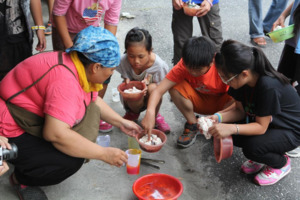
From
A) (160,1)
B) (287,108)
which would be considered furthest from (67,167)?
(160,1)

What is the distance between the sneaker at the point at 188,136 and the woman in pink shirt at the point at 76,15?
0.68 m

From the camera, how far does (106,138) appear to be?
9.33ft

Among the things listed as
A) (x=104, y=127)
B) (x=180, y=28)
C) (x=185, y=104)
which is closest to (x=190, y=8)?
(x=180, y=28)

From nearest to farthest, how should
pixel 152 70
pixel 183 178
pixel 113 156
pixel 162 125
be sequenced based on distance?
1. pixel 113 156
2. pixel 183 178
3. pixel 152 70
4. pixel 162 125

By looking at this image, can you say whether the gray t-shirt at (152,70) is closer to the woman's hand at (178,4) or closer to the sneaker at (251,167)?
the woman's hand at (178,4)

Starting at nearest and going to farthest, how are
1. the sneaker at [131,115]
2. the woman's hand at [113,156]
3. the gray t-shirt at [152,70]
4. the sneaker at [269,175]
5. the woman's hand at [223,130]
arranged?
1. the woman's hand at [113,156]
2. the woman's hand at [223,130]
3. the sneaker at [269,175]
4. the gray t-shirt at [152,70]
5. the sneaker at [131,115]

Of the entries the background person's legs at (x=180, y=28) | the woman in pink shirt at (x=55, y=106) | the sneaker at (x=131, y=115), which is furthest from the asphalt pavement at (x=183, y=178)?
the background person's legs at (x=180, y=28)

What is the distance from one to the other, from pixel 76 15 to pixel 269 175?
6.65ft

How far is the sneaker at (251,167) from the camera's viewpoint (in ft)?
8.47

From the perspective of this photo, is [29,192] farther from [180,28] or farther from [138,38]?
[180,28]

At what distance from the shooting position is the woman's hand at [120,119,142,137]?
8.37 feet

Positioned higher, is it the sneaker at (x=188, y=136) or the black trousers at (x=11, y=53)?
the black trousers at (x=11, y=53)

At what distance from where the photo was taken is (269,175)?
2.47 meters

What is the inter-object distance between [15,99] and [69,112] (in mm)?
370
